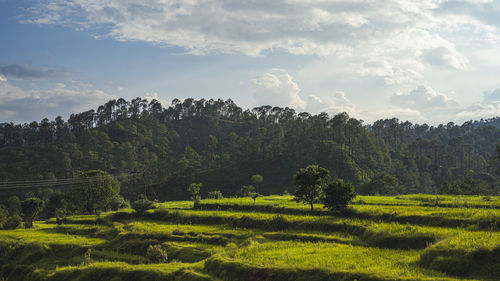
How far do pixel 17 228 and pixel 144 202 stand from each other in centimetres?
2409

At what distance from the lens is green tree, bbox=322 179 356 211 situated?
146ft

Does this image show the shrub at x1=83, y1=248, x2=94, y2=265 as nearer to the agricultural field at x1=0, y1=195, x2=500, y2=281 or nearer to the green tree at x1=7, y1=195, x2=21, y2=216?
the agricultural field at x1=0, y1=195, x2=500, y2=281

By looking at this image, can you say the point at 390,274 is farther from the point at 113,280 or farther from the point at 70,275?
the point at 70,275

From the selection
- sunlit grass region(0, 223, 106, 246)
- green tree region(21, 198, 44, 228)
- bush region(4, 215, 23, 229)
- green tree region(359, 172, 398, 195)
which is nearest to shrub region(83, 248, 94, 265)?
sunlit grass region(0, 223, 106, 246)

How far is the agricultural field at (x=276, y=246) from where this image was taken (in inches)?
905

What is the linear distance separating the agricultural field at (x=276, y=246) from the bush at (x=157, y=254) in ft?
0.37

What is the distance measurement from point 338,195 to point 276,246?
49.0 ft

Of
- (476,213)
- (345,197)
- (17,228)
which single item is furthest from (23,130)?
(476,213)

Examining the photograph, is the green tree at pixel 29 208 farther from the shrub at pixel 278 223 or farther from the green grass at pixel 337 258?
the green grass at pixel 337 258

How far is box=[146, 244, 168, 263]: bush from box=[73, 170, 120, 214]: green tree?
4253 centimetres

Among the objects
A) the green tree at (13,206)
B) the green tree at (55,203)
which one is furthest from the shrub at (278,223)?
the green tree at (13,206)

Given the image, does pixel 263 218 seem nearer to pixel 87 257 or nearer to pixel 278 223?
pixel 278 223

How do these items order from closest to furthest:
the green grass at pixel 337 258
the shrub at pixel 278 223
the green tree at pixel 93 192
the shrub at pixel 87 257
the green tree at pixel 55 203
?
the green grass at pixel 337 258 → the shrub at pixel 87 257 → the shrub at pixel 278 223 → the green tree at pixel 93 192 → the green tree at pixel 55 203

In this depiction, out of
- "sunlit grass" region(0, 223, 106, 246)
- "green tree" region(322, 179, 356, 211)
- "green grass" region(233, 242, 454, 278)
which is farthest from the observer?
"sunlit grass" region(0, 223, 106, 246)
